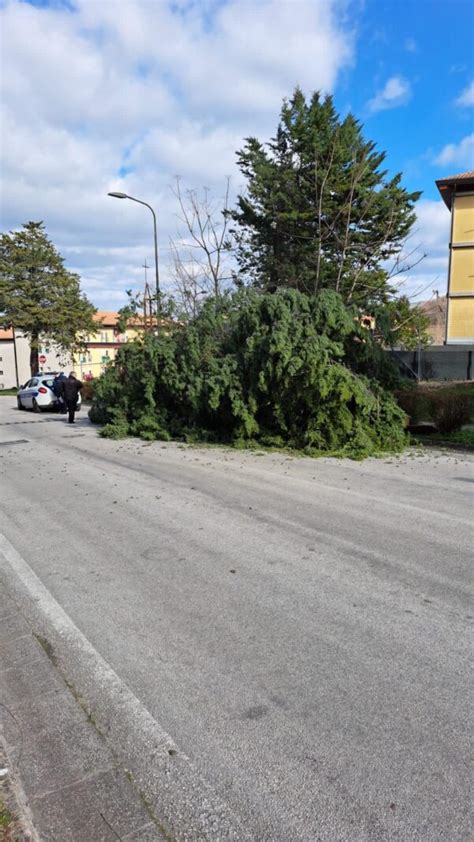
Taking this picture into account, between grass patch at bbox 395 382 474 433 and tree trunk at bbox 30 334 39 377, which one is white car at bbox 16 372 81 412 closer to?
grass patch at bbox 395 382 474 433

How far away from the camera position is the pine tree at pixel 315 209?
75.8 feet

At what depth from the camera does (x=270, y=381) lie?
1100 cm

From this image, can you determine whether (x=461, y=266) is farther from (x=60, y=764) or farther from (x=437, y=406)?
(x=60, y=764)

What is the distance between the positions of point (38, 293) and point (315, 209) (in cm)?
2898

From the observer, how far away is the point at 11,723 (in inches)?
113

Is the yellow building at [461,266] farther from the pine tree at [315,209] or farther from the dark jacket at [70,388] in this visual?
the dark jacket at [70,388]

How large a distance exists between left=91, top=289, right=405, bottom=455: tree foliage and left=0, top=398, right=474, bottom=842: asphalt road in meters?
3.35

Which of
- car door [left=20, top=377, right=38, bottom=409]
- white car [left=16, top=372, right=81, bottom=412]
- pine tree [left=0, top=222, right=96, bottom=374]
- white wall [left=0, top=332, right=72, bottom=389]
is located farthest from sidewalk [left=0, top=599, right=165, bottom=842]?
white wall [left=0, top=332, right=72, bottom=389]

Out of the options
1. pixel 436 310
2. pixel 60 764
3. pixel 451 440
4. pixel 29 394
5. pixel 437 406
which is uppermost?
pixel 436 310

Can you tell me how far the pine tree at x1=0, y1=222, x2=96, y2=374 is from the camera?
4447 centimetres

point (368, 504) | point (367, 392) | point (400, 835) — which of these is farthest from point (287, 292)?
point (400, 835)

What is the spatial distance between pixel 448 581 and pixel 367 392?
6832 mm

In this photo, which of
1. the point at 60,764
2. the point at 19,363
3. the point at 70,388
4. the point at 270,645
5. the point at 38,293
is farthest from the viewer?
the point at 19,363

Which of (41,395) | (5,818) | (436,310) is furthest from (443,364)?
(436,310)
